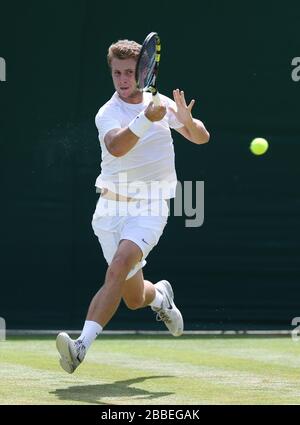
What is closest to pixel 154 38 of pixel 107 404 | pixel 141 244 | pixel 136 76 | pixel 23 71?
pixel 136 76

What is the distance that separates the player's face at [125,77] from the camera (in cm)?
535

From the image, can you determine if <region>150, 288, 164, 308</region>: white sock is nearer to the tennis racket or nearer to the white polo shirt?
the white polo shirt

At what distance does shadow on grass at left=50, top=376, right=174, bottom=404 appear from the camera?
4.74 metres

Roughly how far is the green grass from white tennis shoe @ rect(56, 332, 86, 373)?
126mm

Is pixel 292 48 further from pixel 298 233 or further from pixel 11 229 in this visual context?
pixel 11 229

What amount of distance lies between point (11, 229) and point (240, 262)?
5.35ft

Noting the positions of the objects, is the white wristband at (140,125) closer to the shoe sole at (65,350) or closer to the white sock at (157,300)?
the shoe sole at (65,350)

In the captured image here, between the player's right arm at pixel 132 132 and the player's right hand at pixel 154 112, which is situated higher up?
the player's right hand at pixel 154 112

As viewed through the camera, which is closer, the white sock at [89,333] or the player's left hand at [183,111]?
the white sock at [89,333]

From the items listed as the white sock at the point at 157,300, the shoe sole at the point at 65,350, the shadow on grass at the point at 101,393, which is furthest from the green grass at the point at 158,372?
the white sock at the point at 157,300

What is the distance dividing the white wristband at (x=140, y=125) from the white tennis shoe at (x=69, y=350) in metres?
0.97

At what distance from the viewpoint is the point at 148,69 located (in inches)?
203

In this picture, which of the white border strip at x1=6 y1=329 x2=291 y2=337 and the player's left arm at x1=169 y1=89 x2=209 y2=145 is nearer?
the player's left arm at x1=169 y1=89 x2=209 y2=145

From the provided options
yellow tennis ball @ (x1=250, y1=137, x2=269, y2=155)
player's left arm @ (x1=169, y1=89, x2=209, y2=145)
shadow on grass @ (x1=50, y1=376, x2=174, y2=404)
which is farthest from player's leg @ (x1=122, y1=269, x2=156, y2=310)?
yellow tennis ball @ (x1=250, y1=137, x2=269, y2=155)
